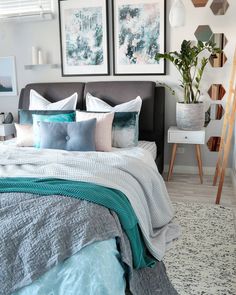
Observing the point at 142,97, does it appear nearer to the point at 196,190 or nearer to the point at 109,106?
the point at 109,106

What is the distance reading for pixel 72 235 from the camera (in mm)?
1435

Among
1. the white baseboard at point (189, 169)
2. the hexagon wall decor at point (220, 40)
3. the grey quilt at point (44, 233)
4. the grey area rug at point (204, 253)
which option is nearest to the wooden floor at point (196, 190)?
the white baseboard at point (189, 169)

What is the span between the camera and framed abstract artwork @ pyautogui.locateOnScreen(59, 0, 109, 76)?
381cm

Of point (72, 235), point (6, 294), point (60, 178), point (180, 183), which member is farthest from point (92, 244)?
point (180, 183)

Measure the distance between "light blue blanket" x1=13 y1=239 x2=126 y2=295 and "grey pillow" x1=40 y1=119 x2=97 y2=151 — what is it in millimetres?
1482

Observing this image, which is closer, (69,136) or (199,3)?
(69,136)

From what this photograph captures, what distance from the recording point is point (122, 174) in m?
2.17

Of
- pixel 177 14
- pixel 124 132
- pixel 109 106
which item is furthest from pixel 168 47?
pixel 124 132

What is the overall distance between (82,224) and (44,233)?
0.17 metres

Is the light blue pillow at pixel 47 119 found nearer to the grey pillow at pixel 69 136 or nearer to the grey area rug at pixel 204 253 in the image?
the grey pillow at pixel 69 136

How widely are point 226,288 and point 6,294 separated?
1193mm

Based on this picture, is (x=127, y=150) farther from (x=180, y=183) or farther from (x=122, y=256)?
(x=122, y=256)

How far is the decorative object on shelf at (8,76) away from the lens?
14.0 ft

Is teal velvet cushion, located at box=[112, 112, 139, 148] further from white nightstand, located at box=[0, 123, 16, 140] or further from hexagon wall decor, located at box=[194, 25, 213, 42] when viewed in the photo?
white nightstand, located at box=[0, 123, 16, 140]
